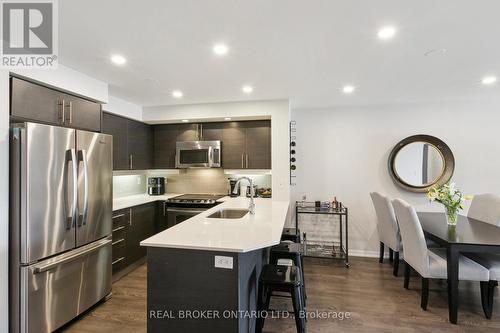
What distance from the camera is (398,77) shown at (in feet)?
9.20

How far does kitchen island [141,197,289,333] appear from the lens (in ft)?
5.40

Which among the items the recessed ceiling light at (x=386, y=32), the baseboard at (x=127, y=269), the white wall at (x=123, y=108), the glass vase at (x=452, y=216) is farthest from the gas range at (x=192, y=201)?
the glass vase at (x=452, y=216)

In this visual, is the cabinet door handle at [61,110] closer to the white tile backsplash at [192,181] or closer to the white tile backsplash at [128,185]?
the white tile backsplash at [128,185]

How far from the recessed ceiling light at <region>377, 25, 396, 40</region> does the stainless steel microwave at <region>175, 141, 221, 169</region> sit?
275cm

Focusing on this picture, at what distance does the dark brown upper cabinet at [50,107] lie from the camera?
200cm

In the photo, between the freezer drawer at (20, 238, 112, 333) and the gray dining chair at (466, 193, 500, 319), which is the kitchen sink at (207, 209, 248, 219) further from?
the gray dining chair at (466, 193, 500, 319)

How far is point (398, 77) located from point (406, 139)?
1.50 metres

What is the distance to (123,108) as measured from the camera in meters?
3.74

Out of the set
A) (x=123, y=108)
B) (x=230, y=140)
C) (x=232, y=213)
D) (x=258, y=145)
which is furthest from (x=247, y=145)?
(x=123, y=108)

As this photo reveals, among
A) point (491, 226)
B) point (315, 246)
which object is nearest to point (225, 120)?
point (315, 246)

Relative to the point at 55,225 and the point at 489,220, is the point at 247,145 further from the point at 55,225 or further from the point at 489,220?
the point at 489,220

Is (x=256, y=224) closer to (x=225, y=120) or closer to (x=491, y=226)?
(x=225, y=120)

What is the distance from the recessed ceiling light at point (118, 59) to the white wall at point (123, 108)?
1199 millimetres

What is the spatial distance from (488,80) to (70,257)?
4.84 metres
